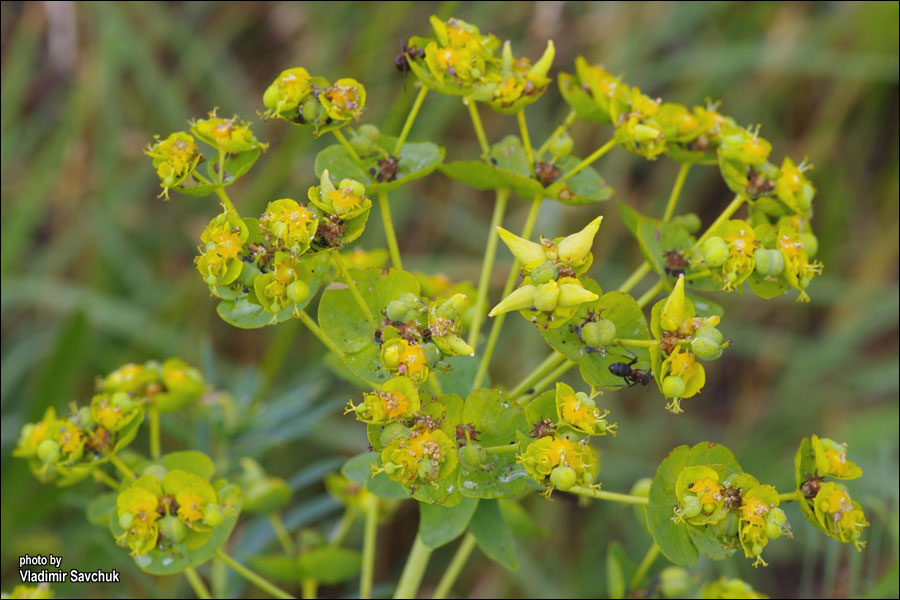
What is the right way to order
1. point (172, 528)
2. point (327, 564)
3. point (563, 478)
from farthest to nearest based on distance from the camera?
point (327, 564)
point (172, 528)
point (563, 478)

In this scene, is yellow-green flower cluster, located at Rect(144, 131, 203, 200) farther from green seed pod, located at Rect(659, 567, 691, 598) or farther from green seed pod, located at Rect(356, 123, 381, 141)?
green seed pod, located at Rect(659, 567, 691, 598)

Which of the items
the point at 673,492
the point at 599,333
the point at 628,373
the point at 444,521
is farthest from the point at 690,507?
the point at 444,521

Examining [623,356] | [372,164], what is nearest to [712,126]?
[623,356]

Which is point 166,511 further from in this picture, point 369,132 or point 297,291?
point 369,132

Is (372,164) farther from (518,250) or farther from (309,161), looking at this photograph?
(309,161)

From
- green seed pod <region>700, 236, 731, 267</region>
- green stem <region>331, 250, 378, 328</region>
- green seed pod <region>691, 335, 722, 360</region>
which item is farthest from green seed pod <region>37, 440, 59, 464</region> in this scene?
green seed pod <region>700, 236, 731, 267</region>
